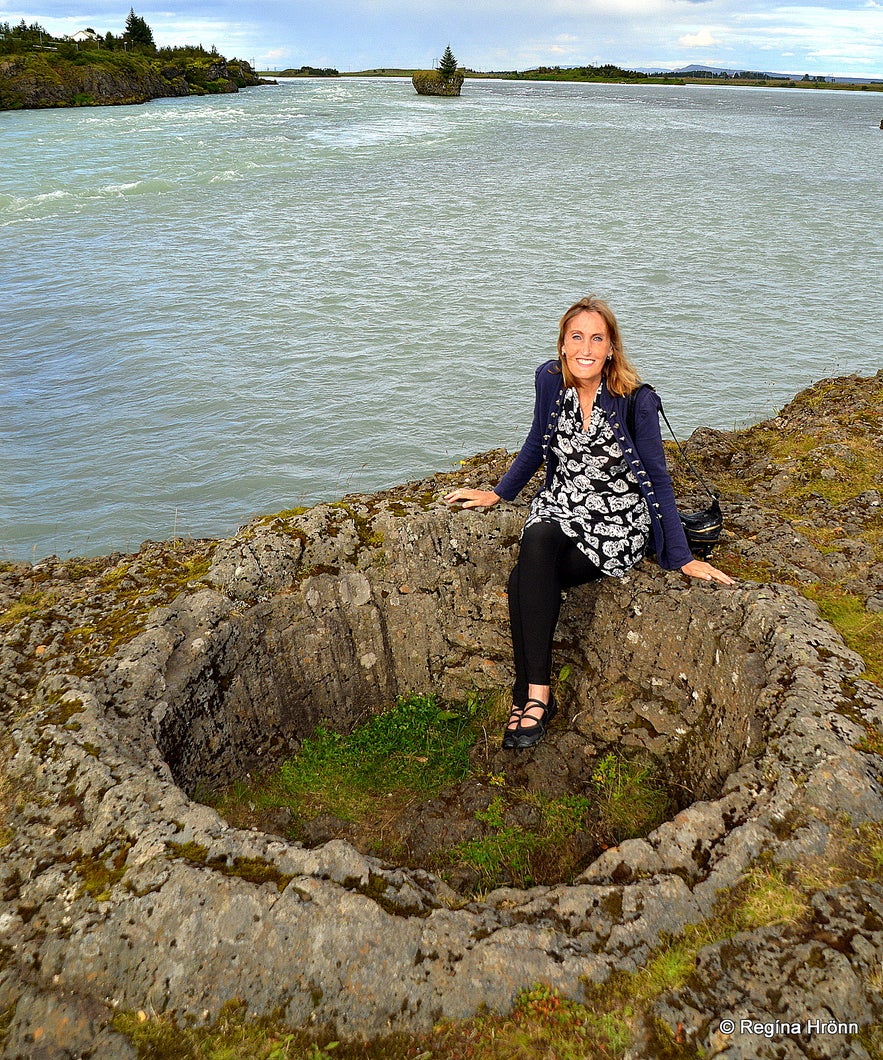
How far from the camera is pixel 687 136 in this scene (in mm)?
70625

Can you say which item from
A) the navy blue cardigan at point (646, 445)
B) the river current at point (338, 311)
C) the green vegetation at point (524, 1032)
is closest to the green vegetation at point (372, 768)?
the green vegetation at point (524, 1032)

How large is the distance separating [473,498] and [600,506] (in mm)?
1168

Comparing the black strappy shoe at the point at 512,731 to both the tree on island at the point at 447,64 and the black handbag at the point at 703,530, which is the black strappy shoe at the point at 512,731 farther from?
the tree on island at the point at 447,64

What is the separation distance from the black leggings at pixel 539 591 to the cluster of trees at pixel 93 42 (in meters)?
100

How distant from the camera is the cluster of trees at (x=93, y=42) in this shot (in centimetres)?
8478

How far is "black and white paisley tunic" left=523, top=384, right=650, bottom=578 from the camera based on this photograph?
18.2ft

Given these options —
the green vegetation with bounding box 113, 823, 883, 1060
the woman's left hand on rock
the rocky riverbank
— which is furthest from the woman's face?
the rocky riverbank

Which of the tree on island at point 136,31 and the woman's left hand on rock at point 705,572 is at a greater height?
the tree on island at point 136,31

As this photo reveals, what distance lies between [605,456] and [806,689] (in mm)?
2006

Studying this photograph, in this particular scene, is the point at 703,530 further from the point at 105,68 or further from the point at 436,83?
the point at 436,83

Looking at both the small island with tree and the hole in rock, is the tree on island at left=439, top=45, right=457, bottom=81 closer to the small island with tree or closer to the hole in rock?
the small island with tree

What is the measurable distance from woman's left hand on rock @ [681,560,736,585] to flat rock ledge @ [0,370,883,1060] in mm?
99

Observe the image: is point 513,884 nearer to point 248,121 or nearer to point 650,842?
point 650,842

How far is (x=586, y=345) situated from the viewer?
17.2 feet
